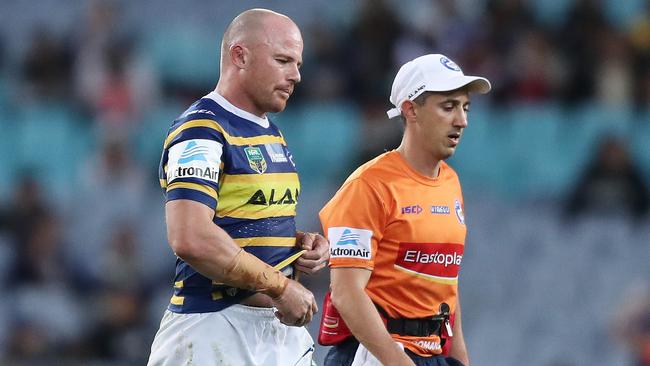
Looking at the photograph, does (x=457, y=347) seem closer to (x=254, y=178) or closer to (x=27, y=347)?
(x=254, y=178)

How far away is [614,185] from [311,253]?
5.95m

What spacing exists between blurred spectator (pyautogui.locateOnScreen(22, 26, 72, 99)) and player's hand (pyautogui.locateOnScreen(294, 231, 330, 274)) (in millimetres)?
8147

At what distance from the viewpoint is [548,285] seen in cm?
988

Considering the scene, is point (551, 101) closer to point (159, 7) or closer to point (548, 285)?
point (548, 285)

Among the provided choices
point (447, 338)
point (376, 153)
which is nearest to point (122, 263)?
point (376, 153)

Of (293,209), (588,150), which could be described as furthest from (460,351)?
(588,150)

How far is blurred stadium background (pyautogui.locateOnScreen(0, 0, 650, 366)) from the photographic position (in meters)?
9.84

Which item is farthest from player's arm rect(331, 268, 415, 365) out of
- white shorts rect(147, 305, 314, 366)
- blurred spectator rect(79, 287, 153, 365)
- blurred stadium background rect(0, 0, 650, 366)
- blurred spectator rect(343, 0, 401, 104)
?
blurred spectator rect(343, 0, 401, 104)

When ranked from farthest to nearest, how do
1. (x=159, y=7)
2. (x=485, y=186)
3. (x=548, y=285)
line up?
(x=159, y=7)
(x=485, y=186)
(x=548, y=285)

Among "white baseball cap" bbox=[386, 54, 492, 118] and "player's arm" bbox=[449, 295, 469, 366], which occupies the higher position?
"white baseball cap" bbox=[386, 54, 492, 118]

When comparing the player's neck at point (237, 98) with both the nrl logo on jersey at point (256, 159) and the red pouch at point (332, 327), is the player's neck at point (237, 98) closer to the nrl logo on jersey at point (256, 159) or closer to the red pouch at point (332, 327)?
the nrl logo on jersey at point (256, 159)

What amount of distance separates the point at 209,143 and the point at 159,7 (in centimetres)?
944

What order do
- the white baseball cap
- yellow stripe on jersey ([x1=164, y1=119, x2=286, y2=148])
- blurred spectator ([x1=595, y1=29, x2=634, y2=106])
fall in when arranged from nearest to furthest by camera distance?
yellow stripe on jersey ([x1=164, y1=119, x2=286, y2=148])
the white baseball cap
blurred spectator ([x1=595, y1=29, x2=634, y2=106])

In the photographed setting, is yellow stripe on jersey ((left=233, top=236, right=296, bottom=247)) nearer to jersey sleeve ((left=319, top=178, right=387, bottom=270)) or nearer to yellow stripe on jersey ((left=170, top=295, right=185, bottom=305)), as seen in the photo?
yellow stripe on jersey ((left=170, top=295, right=185, bottom=305))
